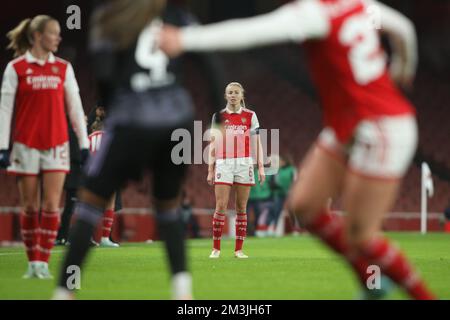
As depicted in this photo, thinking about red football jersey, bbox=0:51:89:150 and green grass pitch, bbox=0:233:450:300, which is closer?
green grass pitch, bbox=0:233:450:300

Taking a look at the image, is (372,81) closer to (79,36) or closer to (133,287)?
(133,287)

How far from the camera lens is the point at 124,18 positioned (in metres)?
5.45

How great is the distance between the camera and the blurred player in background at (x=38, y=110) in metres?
7.92

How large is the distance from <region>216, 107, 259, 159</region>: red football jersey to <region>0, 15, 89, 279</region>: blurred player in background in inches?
157

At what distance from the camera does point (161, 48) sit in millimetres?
4758

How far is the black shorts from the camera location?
542 cm

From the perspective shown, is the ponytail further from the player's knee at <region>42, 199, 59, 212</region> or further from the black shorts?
the black shorts

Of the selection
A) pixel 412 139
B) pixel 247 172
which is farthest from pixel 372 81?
pixel 247 172

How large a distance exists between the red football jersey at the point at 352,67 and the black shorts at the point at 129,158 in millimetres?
925

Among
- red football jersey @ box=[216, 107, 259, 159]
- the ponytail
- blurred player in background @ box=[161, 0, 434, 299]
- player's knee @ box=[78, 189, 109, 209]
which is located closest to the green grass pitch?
red football jersey @ box=[216, 107, 259, 159]

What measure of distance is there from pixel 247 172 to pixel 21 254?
9.76 ft

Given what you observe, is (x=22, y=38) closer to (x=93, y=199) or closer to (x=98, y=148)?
(x=93, y=199)

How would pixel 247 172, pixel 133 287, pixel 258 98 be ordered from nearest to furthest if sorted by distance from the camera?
pixel 133 287 → pixel 247 172 → pixel 258 98

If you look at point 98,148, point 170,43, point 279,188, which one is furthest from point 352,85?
point 279,188
